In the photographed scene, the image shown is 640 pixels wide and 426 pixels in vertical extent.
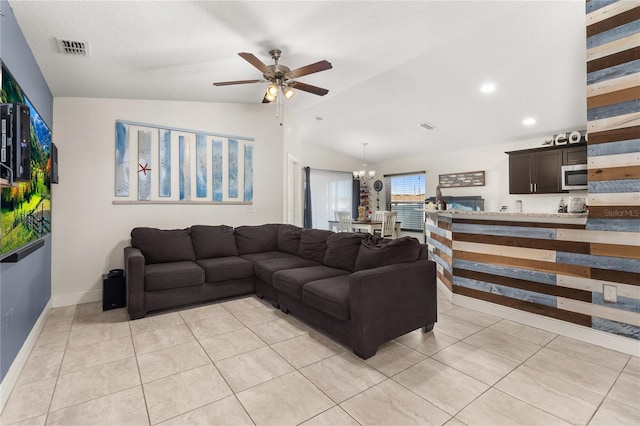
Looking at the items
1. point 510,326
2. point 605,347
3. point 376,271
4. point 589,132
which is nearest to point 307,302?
point 376,271

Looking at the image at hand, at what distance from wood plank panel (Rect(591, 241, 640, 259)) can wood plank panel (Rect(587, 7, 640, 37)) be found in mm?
1785

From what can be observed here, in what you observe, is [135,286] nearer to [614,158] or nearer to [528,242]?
[528,242]

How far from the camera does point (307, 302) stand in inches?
106

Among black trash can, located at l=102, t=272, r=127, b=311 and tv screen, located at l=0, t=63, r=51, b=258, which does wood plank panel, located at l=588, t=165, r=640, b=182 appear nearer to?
tv screen, located at l=0, t=63, r=51, b=258

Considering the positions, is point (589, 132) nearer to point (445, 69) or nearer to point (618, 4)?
point (618, 4)

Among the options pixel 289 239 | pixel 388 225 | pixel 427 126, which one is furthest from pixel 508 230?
pixel 388 225

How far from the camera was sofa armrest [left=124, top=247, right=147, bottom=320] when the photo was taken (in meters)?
3.03

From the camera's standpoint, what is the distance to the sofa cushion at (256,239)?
4281 mm

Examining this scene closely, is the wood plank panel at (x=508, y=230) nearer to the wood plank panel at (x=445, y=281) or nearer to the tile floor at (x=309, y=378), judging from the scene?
the wood plank panel at (x=445, y=281)

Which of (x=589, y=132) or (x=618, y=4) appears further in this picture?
(x=589, y=132)

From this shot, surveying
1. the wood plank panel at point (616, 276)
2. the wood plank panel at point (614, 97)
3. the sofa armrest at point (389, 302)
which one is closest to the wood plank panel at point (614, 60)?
the wood plank panel at point (614, 97)

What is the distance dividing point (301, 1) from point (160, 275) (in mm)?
2914

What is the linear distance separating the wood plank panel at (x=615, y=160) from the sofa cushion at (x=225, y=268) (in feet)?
11.8

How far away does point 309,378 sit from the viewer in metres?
2.00
